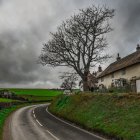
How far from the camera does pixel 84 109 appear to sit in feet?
115

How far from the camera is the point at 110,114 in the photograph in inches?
1109

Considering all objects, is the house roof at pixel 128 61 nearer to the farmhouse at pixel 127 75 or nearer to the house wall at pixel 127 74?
the farmhouse at pixel 127 75

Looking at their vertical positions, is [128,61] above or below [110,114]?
above

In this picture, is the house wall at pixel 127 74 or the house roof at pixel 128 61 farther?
the house roof at pixel 128 61

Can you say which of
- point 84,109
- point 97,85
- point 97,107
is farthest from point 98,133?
point 97,85

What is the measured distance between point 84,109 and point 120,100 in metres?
5.91

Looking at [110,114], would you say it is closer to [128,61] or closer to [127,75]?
[127,75]

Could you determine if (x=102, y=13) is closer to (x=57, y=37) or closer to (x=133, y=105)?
(x=57, y=37)

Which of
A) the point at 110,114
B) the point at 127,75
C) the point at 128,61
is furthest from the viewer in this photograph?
the point at 128,61

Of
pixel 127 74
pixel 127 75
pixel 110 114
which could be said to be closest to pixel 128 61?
pixel 127 74

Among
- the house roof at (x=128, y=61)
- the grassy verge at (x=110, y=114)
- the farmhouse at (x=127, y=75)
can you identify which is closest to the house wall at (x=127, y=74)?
the farmhouse at (x=127, y=75)

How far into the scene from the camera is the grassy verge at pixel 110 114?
74.9 ft

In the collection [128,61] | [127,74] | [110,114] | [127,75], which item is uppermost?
[128,61]

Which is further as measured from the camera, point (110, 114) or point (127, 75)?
point (127, 75)
